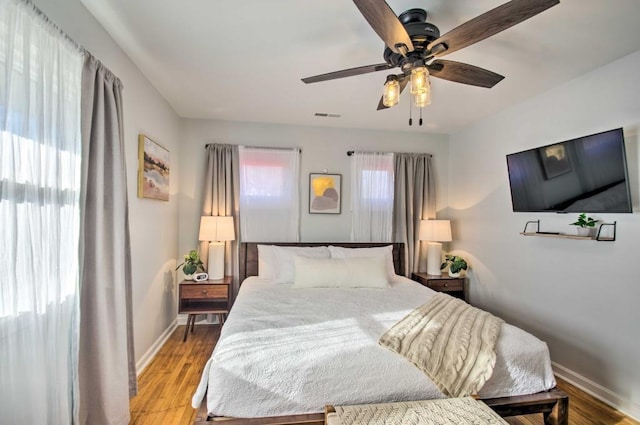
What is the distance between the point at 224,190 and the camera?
12.2ft

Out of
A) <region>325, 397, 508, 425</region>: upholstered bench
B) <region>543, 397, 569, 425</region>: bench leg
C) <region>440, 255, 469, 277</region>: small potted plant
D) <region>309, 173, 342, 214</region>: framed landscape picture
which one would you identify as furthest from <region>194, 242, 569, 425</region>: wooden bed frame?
<region>309, 173, 342, 214</region>: framed landscape picture

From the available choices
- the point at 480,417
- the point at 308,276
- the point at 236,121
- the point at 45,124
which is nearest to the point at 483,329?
the point at 480,417

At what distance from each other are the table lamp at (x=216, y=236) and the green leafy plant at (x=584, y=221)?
3.31 meters

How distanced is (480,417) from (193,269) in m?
2.95

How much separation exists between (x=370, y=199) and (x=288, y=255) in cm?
139

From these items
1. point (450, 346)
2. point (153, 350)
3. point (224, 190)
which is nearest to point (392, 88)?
point (450, 346)

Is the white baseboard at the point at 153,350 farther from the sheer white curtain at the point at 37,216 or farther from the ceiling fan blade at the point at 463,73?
the ceiling fan blade at the point at 463,73

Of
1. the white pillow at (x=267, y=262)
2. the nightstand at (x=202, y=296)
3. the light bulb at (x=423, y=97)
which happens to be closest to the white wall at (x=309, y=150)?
the white pillow at (x=267, y=262)

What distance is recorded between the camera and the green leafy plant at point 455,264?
3695mm

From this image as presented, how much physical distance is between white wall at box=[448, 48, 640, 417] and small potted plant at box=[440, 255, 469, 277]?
15 cm

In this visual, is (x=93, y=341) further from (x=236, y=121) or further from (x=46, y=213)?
(x=236, y=121)

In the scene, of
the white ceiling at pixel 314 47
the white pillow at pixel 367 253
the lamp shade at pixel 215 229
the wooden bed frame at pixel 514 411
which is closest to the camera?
the wooden bed frame at pixel 514 411

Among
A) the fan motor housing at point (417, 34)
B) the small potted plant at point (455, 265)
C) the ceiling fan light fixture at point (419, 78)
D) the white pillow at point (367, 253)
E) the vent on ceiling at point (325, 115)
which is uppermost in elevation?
the vent on ceiling at point (325, 115)

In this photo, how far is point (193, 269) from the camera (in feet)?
10.9
